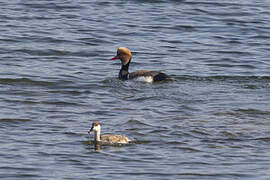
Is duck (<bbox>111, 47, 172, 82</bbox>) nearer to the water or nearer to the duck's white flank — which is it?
the duck's white flank

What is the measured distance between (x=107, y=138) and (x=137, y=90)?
15.2ft

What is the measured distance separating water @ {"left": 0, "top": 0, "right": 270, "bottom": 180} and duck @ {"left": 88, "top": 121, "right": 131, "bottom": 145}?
0.12 metres

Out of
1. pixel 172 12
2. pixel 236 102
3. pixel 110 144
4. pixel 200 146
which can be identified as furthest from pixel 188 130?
pixel 172 12

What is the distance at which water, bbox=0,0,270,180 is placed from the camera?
9703 mm

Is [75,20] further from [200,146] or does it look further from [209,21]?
[200,146]

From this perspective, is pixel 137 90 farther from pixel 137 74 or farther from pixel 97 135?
pixel 97 135

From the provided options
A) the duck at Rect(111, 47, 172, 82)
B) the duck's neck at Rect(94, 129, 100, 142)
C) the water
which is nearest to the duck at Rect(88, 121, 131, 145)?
the duck's neck at Rect(94, 129, 100, 142)

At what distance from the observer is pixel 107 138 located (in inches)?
418

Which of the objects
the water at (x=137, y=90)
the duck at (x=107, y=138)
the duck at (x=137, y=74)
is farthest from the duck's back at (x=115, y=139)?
the duck at (x=137, y=74)

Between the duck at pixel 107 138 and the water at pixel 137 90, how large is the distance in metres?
0.12

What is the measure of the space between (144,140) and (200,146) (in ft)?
2.89

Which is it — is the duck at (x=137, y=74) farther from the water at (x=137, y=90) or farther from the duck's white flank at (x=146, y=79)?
the water at (x=137, y=90)

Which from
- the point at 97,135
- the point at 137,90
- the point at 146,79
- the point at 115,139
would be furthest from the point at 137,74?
the point at 115,139

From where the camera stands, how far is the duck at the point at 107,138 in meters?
10.4
